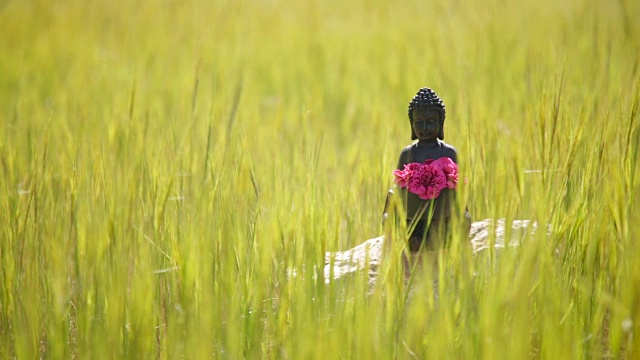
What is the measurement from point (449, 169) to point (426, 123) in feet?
0.46

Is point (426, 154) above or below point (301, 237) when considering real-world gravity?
above

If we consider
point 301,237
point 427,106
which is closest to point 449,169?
point 427,106

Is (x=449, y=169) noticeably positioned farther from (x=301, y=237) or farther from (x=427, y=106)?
(x=301, y=237)

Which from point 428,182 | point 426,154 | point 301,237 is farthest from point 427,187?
point 301,237

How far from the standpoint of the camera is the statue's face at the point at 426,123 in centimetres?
179

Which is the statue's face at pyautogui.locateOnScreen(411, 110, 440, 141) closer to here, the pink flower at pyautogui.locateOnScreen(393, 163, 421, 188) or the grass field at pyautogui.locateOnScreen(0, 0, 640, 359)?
the pink flower at pyautogui.locateOnScreen(393, 163, 421, 188)

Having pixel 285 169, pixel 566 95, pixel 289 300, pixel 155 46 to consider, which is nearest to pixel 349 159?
pixel 285 169

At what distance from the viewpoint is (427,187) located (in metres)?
1.73

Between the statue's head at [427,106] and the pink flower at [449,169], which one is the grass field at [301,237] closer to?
the pink flower at [449,169]

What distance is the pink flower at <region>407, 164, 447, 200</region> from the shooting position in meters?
1.72

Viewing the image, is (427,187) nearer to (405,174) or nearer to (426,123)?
(405,174)

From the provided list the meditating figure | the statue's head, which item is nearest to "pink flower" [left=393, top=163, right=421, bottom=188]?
the meditating figure

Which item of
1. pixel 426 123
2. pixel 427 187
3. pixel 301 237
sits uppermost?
pixel 426 123

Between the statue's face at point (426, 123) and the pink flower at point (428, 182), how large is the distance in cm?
10
